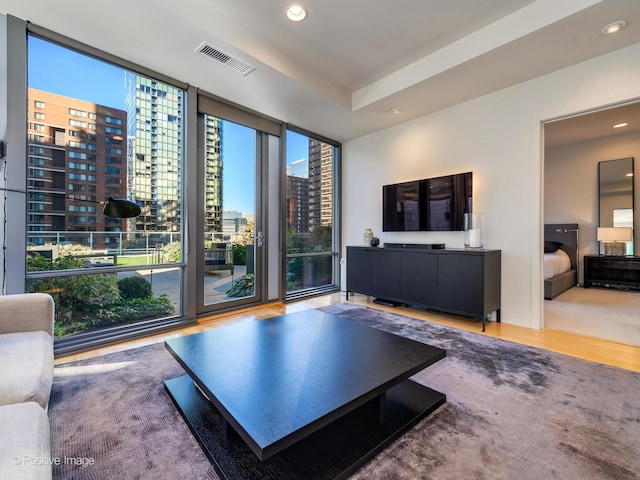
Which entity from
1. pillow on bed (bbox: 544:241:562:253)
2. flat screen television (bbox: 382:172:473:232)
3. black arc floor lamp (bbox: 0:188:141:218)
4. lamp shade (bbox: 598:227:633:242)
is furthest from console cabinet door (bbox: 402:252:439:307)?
lamp shade (bbox: 598:227:633:242)

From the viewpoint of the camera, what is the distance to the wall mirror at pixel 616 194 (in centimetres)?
510

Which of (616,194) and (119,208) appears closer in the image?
(119,208)

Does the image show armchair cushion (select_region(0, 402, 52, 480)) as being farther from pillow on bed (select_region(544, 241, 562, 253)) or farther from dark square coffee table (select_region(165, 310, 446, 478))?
pillow on bed (select_region(544, 241, 562, 253))

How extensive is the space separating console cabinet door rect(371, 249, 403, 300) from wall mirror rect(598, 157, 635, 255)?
14.6 ft

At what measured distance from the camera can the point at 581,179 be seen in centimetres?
563

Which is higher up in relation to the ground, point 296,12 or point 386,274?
point 296,12

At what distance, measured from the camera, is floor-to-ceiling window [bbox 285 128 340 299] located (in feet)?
14.8

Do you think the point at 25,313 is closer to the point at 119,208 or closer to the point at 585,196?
the point at 119,208

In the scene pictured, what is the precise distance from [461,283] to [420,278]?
1.60 feet

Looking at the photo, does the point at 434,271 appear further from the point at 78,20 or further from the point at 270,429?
the point at 78,20

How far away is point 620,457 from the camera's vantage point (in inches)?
51.1

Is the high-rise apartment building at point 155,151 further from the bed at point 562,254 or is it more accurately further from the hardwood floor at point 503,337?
the bed at point 562,254

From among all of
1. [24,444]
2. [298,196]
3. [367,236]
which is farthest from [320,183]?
[24,444]

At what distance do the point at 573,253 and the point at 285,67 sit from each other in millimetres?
6118
